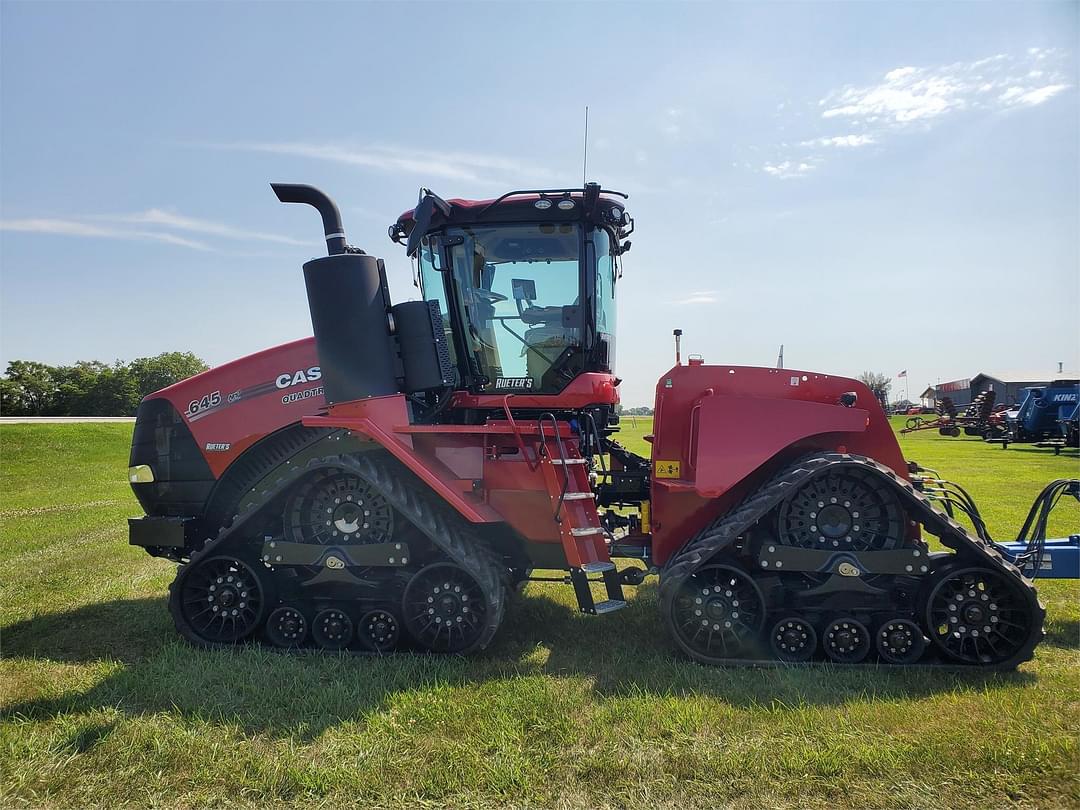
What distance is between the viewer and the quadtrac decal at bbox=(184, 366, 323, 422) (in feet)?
18.7

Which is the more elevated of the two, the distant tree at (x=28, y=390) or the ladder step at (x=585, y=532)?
the distant tree at (x=28, y=390)

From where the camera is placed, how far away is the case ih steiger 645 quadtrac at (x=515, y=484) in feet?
14.8

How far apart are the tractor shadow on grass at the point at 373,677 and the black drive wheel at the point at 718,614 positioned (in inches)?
7.0

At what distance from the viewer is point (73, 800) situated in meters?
3.18

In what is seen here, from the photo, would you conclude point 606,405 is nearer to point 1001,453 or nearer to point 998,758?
point 998,758

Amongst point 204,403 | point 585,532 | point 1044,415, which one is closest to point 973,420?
point 1044,415

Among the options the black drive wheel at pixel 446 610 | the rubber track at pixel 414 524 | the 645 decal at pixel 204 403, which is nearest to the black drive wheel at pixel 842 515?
the rubber track at pixel 414 524

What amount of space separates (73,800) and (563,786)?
8.08 ft

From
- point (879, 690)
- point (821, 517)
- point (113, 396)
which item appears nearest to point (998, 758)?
point (879, 690)

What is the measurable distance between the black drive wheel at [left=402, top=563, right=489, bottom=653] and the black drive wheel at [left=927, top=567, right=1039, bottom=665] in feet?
10.6

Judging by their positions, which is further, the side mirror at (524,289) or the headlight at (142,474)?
the headlight at (142,474)

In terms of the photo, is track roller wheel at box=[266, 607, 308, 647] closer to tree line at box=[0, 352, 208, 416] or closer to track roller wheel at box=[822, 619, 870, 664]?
track roller wheel at box=[822, 619, 870, 664]

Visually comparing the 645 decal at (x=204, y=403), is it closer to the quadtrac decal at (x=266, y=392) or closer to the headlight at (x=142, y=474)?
the quadtrac decal at (x=266, y=392)

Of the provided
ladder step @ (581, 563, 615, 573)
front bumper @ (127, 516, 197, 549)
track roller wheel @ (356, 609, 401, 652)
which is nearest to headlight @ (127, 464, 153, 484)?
front bumper @ (127, 516, 197, 549)
